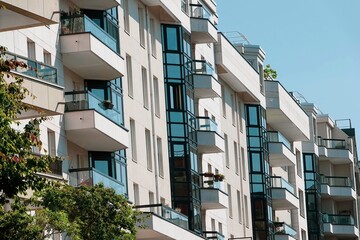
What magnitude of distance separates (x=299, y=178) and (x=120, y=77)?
140 ft

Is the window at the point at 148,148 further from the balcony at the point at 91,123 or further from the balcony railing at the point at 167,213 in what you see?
the balcony at the point at 91,123

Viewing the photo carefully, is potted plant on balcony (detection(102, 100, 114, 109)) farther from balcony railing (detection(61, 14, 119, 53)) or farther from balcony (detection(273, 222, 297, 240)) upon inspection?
balcony (detection(273, 222, 297, 240))

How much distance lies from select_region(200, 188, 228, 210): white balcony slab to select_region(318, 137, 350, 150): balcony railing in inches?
1506

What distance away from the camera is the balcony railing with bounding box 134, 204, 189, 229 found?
196 ft

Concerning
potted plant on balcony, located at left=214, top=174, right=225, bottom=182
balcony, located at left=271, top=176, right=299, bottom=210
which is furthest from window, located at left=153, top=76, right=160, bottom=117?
balcony, located at left=271, top=176, right=299, bottom=210

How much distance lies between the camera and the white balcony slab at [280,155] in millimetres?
90031

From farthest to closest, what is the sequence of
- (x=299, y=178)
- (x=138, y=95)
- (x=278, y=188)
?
(x=299, y=178), (x=278, y=188), (x=138, y=95)

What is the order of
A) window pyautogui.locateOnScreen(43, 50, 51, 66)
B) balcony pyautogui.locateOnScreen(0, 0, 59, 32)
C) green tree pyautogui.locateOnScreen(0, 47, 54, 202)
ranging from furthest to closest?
window pyautogui.locateOnScreen(43, 50, 51, 66)
balcony pyautogui.locateOnScreen(0, 0, 59, 32)
green tree pyautogui.locateOnScreen(0, 47, 54, 202)

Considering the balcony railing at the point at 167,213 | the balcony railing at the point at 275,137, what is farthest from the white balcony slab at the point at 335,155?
the balcony railing at the point at 167,213

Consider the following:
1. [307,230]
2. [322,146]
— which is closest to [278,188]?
[307,230]

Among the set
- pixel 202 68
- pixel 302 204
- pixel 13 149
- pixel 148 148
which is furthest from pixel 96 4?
pixel 302 204

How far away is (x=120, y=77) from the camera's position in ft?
194

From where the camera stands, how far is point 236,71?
80750 mm

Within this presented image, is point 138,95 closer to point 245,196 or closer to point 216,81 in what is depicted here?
point 216,81
